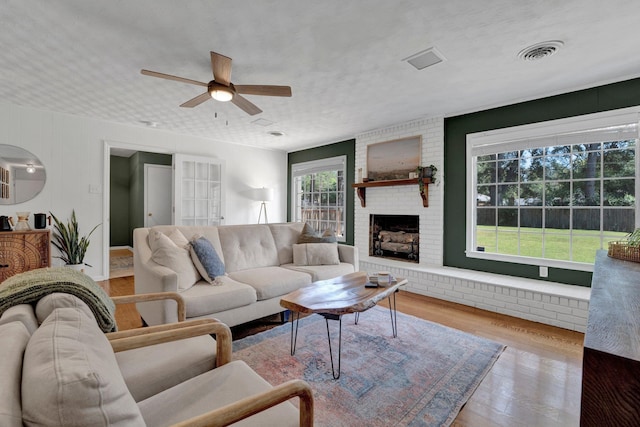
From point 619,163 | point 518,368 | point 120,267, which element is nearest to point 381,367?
point 518,368

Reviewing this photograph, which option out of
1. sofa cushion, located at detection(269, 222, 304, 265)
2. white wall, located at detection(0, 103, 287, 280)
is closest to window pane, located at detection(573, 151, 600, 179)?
sofa cushion, located at detection(269, 222, 304, 265)

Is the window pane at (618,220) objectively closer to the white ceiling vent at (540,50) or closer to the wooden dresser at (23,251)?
the white ceiling vent at (540,50)

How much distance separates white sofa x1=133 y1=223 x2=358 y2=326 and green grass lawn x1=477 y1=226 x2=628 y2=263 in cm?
176

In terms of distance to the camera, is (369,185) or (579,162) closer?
(579,162)

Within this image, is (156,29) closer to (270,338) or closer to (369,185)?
(270,338)

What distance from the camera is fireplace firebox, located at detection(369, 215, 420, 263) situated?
438 centimetres

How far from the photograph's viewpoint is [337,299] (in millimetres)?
2078

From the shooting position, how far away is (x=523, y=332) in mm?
2701

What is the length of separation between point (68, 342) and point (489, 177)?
13.7 ft

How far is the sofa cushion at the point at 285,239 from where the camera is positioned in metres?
3.56

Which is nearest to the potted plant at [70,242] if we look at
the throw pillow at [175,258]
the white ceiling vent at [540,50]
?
the throw pillow at [175,258]

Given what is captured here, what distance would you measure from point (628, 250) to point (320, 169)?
4636 millimetres

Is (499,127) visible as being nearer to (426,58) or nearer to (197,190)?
(426,58)

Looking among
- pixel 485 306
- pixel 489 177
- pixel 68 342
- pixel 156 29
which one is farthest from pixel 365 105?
pixel 68 342
